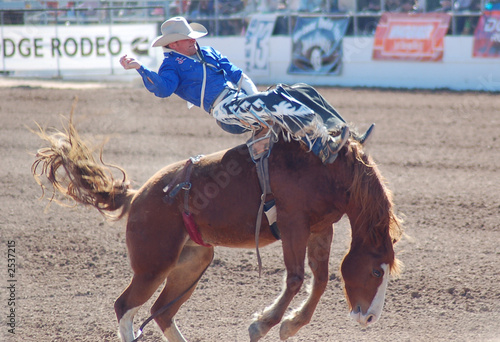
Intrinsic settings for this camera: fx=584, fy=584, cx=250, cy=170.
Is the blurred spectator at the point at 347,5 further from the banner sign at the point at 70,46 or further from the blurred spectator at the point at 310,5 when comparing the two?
the banner sign at the point at 70,46

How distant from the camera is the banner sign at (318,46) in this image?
16.8 meters

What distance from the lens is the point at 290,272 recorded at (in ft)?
11.3

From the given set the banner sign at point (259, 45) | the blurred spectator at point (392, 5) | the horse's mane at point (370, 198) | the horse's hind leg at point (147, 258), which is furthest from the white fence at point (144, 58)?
the horse's hind leg at point (147, 258)

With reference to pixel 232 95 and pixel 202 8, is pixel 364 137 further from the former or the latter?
pixel 202 8

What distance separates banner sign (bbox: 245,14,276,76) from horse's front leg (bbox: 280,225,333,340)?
47.2 feet

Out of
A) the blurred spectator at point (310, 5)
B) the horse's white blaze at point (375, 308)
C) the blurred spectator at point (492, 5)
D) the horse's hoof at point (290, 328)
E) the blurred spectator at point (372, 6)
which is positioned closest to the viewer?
the horse's white blaze at point (375, 308)

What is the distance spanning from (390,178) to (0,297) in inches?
205

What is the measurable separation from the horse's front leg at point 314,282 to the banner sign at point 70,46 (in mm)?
14286

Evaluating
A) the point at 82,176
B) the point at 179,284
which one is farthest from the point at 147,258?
the point at 82,176

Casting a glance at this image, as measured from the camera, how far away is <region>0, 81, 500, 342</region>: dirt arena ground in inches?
176

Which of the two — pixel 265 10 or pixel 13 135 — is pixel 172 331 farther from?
pixel 265 10

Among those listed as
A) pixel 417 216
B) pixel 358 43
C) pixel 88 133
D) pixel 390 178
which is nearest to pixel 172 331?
pixel 417 216

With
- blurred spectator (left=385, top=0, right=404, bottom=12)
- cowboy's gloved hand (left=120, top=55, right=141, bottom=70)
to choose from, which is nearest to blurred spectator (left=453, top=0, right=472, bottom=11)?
blurred spectator (left=385, top=0, right=404, bottom=12)

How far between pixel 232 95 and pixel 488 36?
12438mm
